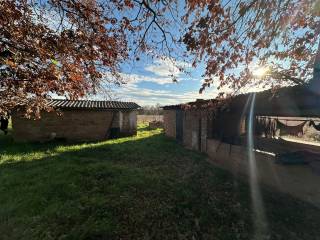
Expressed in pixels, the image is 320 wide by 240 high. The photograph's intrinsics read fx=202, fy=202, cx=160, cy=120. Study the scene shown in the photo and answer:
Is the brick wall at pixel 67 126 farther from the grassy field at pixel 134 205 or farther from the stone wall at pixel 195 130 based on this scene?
the stone wall at pixel 195 130

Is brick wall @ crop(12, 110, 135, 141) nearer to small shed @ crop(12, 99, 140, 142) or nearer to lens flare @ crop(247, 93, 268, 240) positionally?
small shed @ crop(12, 99, 140, 142)

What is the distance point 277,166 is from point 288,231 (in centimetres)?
233

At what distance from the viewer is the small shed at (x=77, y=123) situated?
13227mm

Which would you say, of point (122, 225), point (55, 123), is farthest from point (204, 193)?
point (55, 123)

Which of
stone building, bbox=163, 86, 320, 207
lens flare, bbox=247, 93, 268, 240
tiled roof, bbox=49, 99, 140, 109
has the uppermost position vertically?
tiled roof, bbox=49, 99, 140, 109

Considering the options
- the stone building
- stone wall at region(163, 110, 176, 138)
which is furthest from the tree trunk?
stone wall at region(163, 110, 176, 138)

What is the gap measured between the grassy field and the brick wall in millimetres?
5388

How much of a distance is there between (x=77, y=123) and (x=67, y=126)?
694mm

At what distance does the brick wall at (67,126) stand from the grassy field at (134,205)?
5.39 meters

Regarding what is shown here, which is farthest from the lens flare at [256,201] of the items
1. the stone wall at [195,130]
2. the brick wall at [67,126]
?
the brick wall at [67,126]

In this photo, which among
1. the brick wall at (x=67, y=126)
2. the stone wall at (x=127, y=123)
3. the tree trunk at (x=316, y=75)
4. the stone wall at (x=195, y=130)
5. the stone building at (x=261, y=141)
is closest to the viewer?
the tree trunk at (x=316, y=75)

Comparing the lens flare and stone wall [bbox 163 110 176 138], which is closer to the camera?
the lens flare

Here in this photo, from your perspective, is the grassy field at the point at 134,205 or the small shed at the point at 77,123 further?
the small shed at the point at 77,123

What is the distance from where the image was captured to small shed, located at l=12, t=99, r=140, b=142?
13.2 meters
